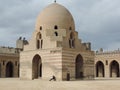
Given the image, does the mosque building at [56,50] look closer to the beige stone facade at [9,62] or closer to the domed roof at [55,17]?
the domed roof at [55,17]

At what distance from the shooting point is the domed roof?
95.3 feet

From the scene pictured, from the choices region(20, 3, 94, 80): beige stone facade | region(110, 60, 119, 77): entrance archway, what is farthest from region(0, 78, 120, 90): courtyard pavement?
region(110, 60, 119, 77): entrance archway

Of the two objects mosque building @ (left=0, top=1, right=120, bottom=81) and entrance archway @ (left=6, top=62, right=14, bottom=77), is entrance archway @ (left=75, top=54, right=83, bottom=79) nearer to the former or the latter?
mosque building @ (left=0, top=1, right=120, bottom=81)

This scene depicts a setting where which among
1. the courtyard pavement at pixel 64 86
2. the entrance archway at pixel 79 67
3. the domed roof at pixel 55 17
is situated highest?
the domed roof at pixel 55 17

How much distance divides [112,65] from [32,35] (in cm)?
2009

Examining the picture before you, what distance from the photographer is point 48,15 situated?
29281mm

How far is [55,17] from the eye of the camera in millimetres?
29016

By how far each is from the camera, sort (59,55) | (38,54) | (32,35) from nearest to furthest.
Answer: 1. (59,55)
2. (38,54)
3. (32,35)

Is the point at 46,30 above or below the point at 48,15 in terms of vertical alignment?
below

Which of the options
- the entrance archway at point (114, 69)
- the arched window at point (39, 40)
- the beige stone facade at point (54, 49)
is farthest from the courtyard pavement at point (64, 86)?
the entrance archway at point (114, 69)

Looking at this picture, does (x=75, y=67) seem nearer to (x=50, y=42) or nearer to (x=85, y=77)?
(x=85, y=77)

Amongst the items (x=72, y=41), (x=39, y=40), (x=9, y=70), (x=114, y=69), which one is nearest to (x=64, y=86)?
(x=72, y=41)

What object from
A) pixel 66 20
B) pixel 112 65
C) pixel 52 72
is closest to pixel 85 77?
pixel 52 72

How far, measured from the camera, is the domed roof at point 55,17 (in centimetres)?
2906
